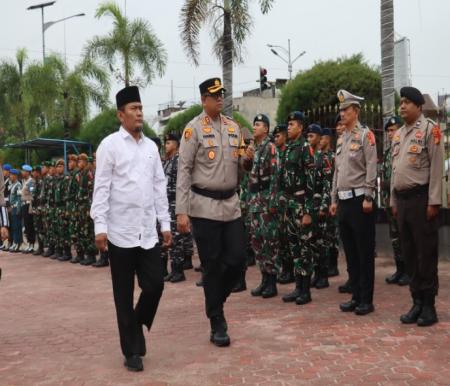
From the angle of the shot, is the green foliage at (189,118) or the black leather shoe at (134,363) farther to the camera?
the green foliage at (189,118)

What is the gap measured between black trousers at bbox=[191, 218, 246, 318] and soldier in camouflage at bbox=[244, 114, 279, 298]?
1781mm

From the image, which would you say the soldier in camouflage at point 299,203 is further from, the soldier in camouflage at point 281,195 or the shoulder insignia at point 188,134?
the shoulder insignia at point 188,134

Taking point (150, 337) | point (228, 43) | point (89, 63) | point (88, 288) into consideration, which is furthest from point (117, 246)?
point (89, 63)

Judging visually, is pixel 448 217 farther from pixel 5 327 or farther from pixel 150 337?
pixel 5 327

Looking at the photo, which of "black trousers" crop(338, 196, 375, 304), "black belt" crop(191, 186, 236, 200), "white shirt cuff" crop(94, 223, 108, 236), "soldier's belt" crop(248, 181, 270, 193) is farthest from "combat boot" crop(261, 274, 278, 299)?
"white shirt cuff" crop(94, 223, 108, 236)

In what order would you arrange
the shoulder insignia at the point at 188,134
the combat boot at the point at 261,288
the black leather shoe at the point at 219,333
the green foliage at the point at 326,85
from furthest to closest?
the green foliage at the point at 326,85 → the combat boot at the point at 261,288 → the shoulder insignia at the point at 188,134 → the black leather shoe at the point at 219,333

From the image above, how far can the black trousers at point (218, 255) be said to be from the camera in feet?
16.9

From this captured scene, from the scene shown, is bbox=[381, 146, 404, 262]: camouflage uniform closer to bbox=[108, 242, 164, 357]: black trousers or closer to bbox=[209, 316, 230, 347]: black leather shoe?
bbox=[209, 316, 230, 347]: black leather shoe

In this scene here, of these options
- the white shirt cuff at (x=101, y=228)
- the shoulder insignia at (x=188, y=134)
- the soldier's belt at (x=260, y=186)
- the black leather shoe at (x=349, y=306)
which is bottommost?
the black leather shoe at (x=349, y=306)

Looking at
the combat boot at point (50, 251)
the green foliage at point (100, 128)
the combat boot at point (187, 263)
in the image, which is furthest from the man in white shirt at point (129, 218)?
the green foliage at point (100, 128)

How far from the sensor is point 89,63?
27938 mm

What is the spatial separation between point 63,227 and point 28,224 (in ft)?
8.44

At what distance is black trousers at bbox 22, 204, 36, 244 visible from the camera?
14031 mm

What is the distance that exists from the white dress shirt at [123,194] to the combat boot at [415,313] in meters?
2.45
